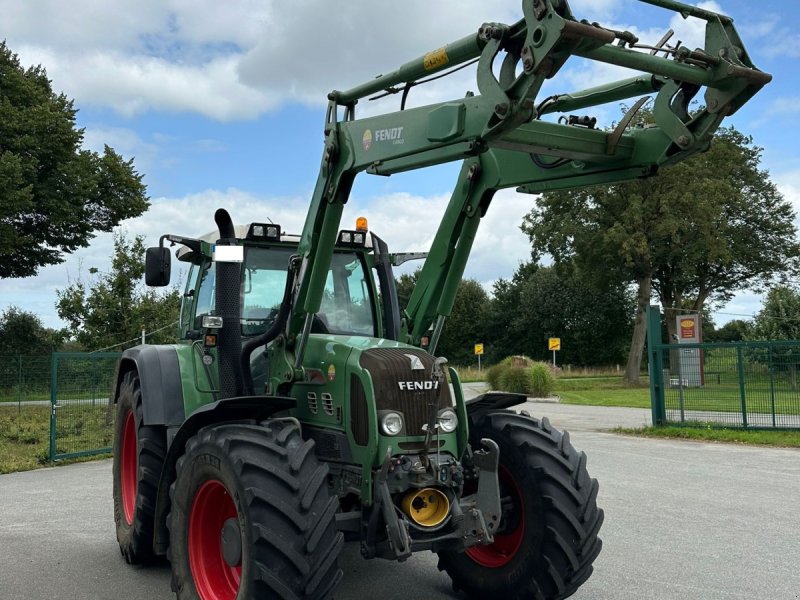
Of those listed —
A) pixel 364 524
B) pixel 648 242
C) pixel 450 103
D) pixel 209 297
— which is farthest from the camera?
pixel 648 242

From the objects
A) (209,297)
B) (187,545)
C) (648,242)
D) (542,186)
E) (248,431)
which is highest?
(648,242)

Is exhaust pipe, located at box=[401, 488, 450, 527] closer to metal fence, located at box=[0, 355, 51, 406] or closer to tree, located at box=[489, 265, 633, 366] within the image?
metal fence, located at box=[0, 355, 51, 406]

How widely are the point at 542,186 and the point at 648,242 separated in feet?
122

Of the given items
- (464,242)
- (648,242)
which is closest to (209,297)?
(464,242)

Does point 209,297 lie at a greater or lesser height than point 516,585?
greater

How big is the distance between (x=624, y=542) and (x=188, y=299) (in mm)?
4482

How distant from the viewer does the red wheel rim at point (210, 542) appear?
15.3 ft

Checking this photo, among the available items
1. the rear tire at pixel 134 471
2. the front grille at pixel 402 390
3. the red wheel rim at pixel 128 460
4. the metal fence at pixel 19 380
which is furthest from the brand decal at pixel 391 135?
the metal fence at pixel 19 380

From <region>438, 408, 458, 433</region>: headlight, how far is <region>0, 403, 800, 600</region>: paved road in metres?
1.36

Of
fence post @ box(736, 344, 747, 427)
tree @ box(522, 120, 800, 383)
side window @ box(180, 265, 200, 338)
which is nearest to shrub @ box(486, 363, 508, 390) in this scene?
tree @ box(522, 120, 800, 383)

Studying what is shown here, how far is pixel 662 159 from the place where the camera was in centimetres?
466

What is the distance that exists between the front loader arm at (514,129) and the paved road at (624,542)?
2042mm

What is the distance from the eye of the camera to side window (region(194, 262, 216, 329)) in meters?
6.38

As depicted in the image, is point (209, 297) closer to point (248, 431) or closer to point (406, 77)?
point (248, 431)
